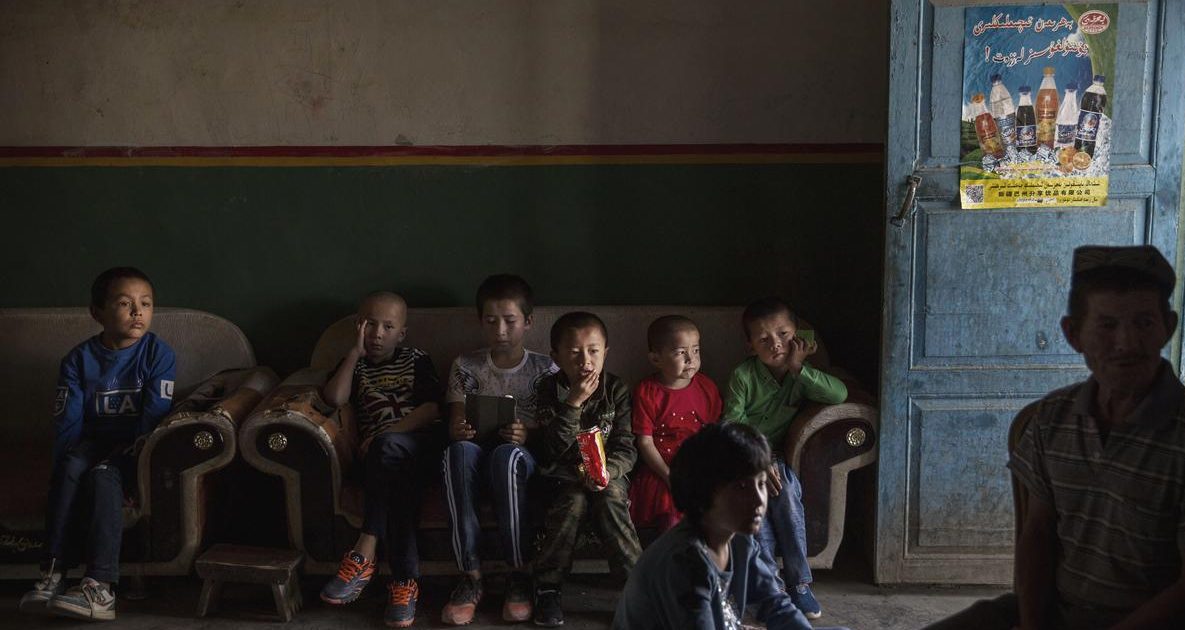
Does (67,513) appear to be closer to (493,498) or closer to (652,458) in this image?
(493,498)

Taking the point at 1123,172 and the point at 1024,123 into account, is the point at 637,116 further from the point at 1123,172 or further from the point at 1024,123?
the point at 1123,172

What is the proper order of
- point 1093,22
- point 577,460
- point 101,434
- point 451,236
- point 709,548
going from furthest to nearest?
point 451,236 < point 101,434 < point 577,460 < point 1093,22 < point 709,548

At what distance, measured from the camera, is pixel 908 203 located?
3.24 meters

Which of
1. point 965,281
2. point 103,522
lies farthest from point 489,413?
point 965,281

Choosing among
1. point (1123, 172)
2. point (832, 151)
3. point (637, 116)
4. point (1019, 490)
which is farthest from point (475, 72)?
point (1019, 490)

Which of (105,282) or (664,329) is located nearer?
(664,329)

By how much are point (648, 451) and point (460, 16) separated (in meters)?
1.81

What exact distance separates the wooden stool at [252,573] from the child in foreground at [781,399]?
146 centimetres

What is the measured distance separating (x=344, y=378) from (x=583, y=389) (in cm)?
89

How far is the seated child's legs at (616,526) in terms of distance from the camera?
3.23 metres

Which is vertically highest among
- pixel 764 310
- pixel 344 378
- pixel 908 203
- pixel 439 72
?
pixel 439 72

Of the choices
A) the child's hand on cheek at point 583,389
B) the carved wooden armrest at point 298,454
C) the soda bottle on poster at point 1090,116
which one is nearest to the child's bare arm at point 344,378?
the carved wooden armrest at point 298,454

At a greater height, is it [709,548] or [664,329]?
[664,329]

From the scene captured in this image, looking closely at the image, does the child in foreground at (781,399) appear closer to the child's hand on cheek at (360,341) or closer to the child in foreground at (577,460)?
the child in foreground at (577,460)
